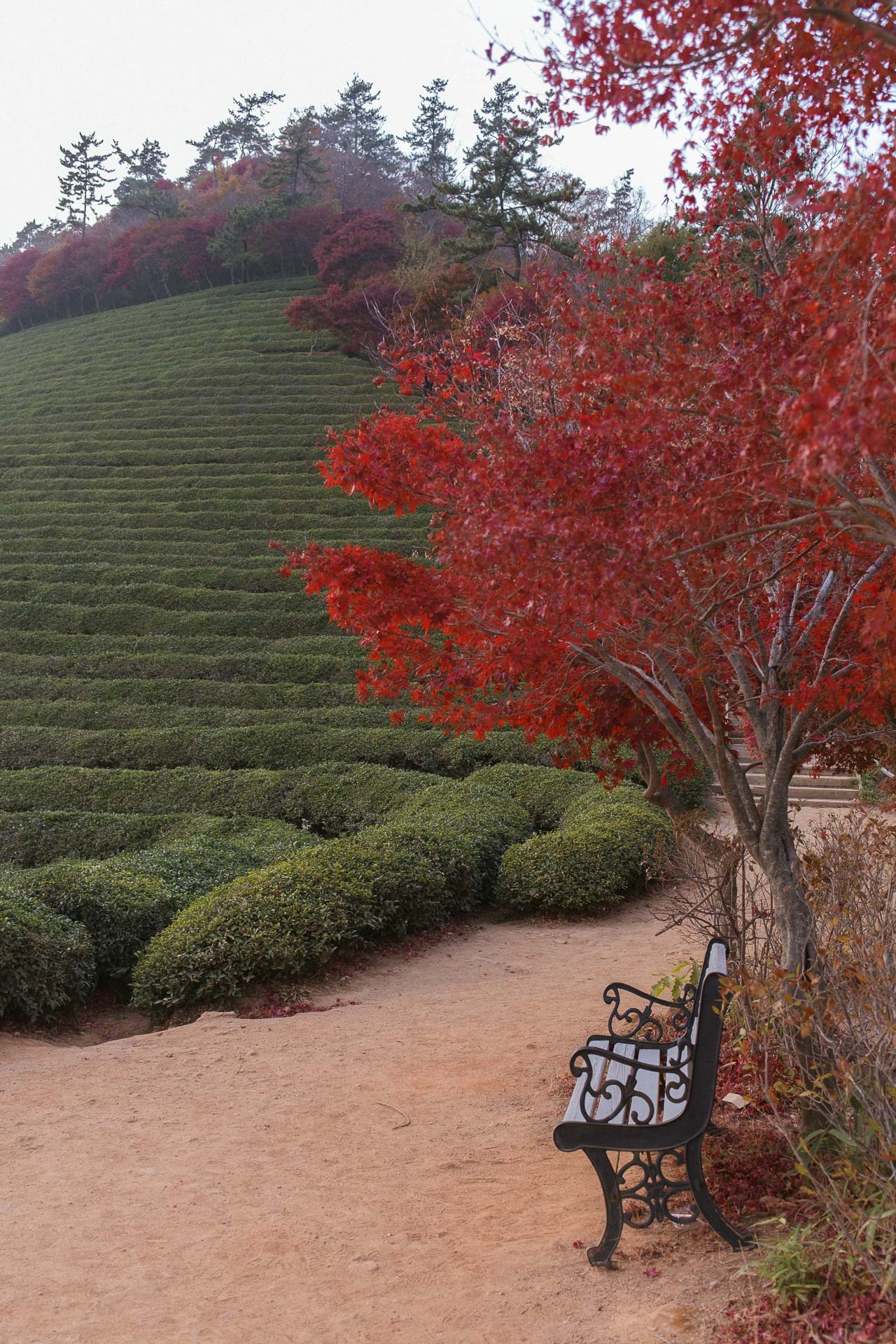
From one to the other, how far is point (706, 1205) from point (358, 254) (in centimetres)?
3982

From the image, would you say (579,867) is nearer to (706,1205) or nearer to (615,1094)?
(615,1094)

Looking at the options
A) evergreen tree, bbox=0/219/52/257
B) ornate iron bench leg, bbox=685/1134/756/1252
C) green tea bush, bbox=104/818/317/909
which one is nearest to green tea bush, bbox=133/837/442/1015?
green tea bush, bbox=104/818/317/909

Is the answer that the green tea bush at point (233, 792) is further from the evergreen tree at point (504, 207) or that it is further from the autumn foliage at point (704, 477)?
the evergreen tree at point (504, 207)

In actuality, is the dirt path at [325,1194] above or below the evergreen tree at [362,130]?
below

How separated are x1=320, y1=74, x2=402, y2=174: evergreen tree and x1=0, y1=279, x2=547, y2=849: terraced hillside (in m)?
27.1

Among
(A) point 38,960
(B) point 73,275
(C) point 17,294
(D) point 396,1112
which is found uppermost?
(B) point 73,275

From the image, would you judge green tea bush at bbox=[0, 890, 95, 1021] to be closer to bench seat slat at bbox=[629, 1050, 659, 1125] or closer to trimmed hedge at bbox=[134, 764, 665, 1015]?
trimmed hedge at bbox=[134, 764, 665, 1015]

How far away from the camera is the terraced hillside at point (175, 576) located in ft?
41.9

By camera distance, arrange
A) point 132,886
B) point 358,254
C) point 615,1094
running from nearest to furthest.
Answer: point 615,1094, point 132,886, point 358,254

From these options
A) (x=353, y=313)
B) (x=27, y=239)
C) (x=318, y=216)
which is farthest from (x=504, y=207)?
(x=27, y=239)

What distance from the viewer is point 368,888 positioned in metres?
7.38

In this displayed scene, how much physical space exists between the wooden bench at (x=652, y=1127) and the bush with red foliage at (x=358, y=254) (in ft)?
124

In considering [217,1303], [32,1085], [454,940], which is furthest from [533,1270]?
[454,940]

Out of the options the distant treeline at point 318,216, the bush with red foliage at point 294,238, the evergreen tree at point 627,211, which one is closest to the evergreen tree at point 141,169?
the distant treeline at point 318,216
